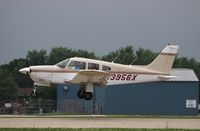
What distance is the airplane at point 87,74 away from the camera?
3422 cm

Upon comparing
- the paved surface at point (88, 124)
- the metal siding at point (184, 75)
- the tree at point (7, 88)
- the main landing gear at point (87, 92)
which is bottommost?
the tree at point (7, 88)

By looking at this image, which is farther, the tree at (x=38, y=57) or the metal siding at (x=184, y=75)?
the tree at (x=38, y=57)

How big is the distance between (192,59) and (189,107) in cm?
6662

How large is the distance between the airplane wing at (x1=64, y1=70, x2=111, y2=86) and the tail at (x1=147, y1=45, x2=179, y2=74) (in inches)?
168

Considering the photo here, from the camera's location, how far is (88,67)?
34.4m

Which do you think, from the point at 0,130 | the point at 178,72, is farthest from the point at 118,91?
the point at 0,130

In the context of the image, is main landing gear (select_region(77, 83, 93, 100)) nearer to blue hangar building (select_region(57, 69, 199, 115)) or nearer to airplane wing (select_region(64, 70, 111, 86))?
airplane wing (select_region(64, 70, 111, 86))

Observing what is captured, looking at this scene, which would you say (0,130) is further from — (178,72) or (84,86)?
(178,72)

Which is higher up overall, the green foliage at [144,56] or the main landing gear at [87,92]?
the green foliage at [144,56]

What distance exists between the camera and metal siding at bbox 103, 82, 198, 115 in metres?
53.4

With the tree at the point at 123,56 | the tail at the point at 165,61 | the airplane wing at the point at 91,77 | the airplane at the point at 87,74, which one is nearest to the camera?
the airplane wing at the point at 91,77

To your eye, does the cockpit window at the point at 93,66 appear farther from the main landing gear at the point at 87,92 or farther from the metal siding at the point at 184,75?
the metal siding at the point at 184,75

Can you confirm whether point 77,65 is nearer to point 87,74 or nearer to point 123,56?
point 87,74

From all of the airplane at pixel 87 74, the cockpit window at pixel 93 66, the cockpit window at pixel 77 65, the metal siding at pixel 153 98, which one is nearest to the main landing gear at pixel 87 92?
the airplane at pixel 87 74
